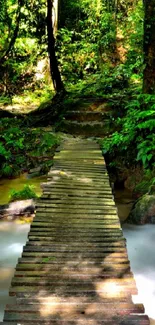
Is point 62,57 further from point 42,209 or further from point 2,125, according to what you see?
point 42,209

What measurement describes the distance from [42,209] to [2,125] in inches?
258

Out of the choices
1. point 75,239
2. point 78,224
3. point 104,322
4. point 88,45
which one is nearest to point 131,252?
point 78,224

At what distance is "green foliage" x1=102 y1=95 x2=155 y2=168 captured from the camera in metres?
7.92

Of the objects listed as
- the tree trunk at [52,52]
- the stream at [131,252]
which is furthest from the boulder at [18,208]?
A: the tree trunk at [52,52]

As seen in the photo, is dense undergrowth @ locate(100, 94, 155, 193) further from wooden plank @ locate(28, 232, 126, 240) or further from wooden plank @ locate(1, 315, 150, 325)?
wooden plank @ locate(1, 315, 150, 325)

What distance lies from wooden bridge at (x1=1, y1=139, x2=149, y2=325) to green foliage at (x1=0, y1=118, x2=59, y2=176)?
3566 mm

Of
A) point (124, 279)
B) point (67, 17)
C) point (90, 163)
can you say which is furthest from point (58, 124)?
point (67, 17)

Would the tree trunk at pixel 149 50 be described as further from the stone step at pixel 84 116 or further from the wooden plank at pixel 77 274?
the wooden plank at pixel 77 274

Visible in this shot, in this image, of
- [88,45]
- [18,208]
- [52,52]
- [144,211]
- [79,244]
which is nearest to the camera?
[79,244]

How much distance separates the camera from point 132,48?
51.4 ft

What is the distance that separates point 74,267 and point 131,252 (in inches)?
116

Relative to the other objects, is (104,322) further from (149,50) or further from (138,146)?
(149,50)

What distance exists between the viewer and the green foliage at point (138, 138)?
7922 millimetres

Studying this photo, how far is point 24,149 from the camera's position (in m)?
10.2
